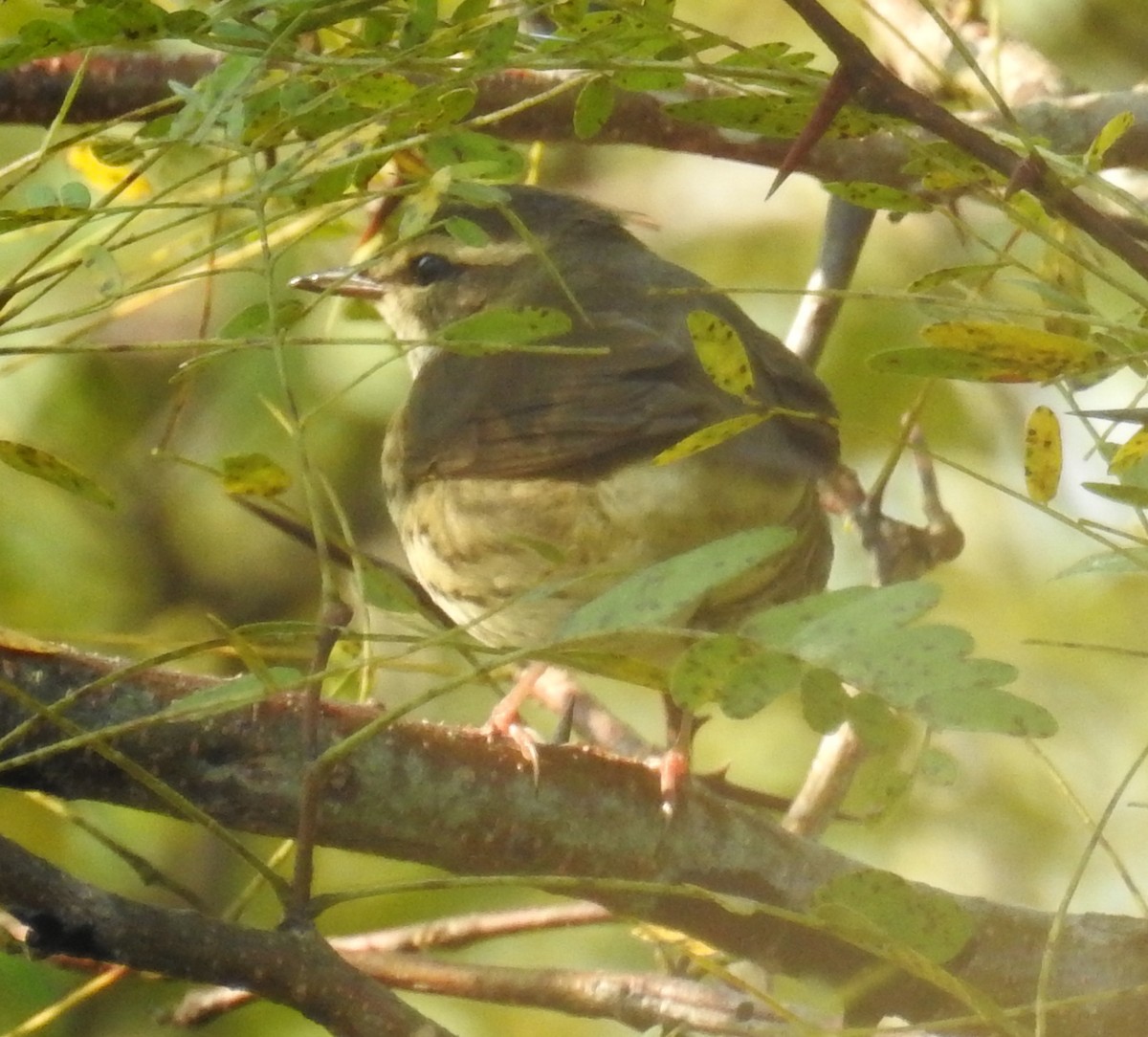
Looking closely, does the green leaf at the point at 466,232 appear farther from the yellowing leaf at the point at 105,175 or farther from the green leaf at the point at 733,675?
the yellowing leaf at the point at 105,175

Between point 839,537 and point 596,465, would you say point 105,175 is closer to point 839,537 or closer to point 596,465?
point 596,465

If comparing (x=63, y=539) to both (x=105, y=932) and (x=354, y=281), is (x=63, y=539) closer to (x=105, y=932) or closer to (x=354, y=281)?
(x=354, y=281)

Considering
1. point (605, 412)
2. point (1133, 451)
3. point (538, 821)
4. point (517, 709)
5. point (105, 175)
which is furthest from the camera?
point (517, 709)

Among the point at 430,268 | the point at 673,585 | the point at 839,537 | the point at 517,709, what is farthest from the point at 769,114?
the point at 839,537

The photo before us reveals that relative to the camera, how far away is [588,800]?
87.7 inches

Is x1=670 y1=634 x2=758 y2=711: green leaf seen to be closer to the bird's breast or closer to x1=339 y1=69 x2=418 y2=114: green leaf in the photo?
x1=339 y1=69 x2=418 y2=114: green leaf

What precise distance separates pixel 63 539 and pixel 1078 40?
2.95 m

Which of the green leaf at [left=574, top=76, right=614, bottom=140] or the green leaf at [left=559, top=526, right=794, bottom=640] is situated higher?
the green leaf at [left=574, top=76, right=614, bottom=140]

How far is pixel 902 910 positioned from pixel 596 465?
1386 mm

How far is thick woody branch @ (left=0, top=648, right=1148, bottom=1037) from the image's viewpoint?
1912 mm

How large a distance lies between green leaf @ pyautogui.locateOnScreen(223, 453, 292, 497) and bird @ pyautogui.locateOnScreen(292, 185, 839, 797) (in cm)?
75

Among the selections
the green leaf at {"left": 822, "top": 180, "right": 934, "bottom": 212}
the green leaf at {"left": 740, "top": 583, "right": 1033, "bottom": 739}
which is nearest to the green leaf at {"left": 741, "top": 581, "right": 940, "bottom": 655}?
the green leaf at {"left": 740, "top": 583, "right": 1033, "bottom": 739}

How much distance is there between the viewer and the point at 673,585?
133cm

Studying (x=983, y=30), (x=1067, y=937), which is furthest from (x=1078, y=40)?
(x=1067, y=937)
